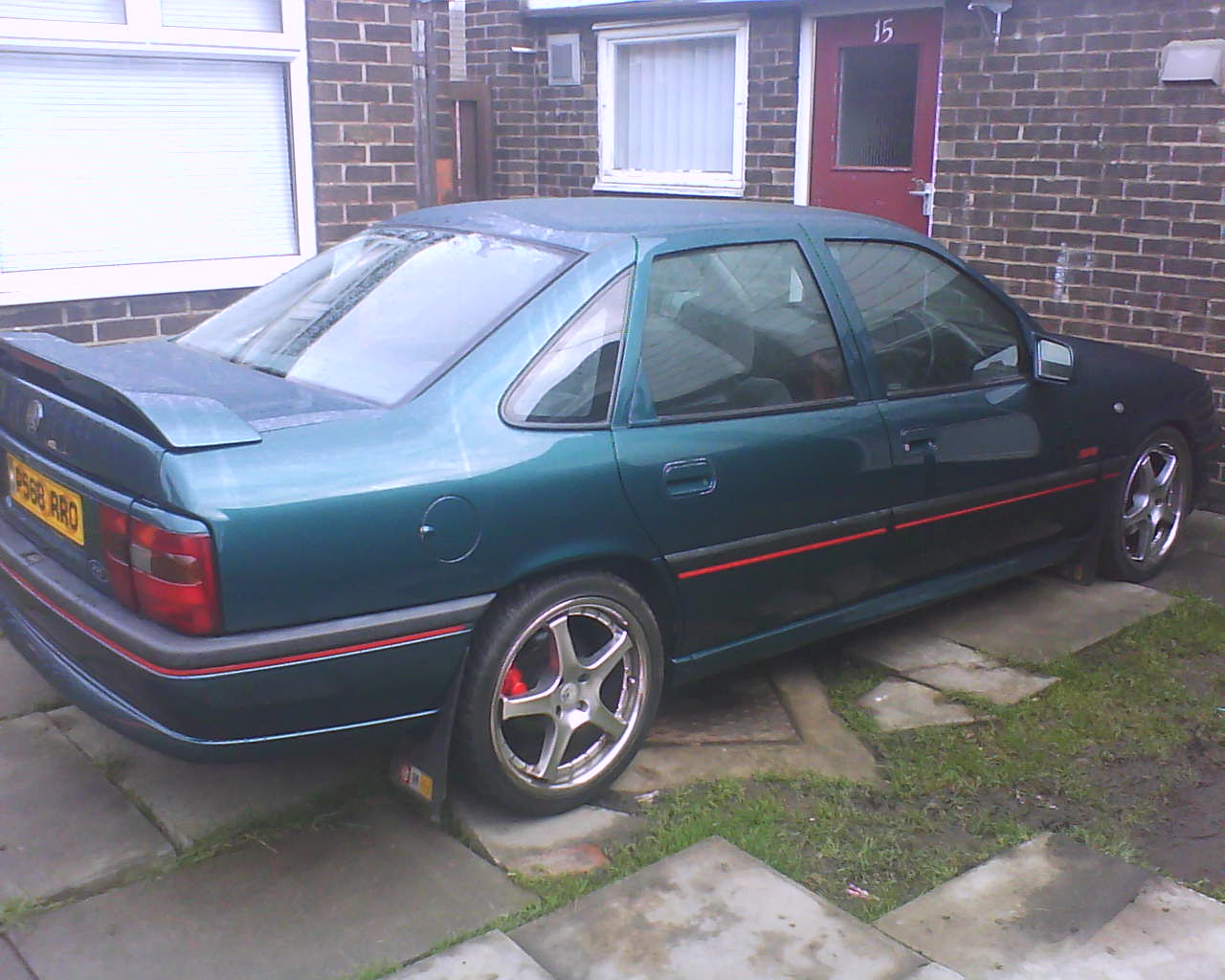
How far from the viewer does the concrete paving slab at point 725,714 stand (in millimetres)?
4133

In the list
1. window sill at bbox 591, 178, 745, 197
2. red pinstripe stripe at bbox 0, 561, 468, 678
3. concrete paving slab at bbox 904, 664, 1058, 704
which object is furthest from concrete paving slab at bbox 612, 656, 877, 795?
window sill at bbox 591, 178, 745, 197

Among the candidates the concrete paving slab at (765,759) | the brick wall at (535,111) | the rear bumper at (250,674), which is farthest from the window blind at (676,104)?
the rear bumper at (250,674)

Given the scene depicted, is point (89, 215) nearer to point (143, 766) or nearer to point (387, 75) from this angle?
point (387, 75)

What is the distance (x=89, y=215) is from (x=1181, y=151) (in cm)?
544

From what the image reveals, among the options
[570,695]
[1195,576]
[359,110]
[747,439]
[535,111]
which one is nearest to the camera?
[570,695]

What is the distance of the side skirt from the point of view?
3900 millimetres

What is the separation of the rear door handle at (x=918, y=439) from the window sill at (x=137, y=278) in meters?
3.72

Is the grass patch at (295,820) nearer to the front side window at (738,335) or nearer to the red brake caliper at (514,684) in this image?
the red brake caliper at (514,684)

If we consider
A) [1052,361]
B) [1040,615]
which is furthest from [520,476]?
[1040,615]

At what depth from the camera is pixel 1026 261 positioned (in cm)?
745

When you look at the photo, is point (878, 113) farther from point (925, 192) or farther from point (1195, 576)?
point (1195, 576)

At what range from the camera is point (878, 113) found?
8516 millimetres

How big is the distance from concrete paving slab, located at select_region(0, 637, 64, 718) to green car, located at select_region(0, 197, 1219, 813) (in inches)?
26.7

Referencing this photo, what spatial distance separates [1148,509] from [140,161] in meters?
5.06
